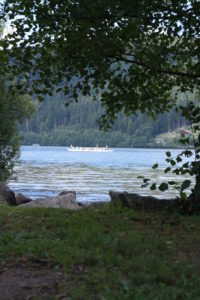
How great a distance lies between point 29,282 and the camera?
7.20m

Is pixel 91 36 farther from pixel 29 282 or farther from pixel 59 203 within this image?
pixel 59 203

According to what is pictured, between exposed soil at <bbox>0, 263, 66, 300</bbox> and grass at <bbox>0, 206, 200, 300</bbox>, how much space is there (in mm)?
159

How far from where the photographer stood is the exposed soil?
266 inches

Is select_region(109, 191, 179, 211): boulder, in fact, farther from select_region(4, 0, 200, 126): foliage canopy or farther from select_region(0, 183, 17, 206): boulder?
select_region(0, 183, 17, 206): boulder

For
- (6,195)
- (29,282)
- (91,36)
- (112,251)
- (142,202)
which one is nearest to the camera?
(29,282)

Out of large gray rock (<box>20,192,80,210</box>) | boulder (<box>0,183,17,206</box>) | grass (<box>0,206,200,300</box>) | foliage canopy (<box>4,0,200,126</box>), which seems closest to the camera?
grass (<box>0,206,200,300</box>)

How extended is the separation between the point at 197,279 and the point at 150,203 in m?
7.31

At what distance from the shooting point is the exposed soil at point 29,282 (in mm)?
6754

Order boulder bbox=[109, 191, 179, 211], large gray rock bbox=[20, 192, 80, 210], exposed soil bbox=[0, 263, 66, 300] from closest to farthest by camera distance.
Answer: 1. exposed soil bbox=[0, 263, 66, 300]
2. boulder bbox=[109, 191, 179, 211]
3. large gray rock bbox=[20, 192, 80, 210]

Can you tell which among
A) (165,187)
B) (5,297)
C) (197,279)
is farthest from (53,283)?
(165,187)

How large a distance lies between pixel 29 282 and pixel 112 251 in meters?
2.13

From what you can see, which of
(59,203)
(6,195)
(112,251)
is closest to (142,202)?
(112,251)

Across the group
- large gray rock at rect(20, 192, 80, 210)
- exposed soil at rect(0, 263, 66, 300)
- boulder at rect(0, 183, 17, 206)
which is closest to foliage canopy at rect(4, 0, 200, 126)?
exposed soil at rect(0, 263, 66, 300)

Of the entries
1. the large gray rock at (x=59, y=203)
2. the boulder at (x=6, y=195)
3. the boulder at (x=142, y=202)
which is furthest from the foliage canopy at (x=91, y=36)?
the boulder at (x=6, y=195)
